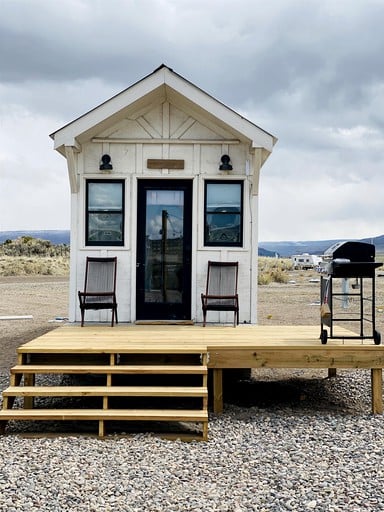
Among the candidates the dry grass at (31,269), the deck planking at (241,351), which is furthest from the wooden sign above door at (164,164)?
the dry grass at (31,269)

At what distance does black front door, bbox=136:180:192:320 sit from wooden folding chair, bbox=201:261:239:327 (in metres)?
0.34

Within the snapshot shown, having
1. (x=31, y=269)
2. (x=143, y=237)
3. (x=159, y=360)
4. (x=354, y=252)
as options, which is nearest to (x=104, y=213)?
(x=143, y=237)

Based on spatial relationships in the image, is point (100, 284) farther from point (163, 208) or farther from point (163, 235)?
point (163, 208)

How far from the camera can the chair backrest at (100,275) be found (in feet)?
28.0

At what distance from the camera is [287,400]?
7191 mm

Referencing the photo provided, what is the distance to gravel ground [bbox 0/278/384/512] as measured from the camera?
4.07 metres

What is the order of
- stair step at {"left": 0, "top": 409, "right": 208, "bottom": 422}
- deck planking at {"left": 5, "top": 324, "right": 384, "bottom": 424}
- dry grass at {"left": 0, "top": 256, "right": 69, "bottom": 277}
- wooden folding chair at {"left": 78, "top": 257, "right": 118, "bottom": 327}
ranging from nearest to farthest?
1. stair step at {"left": 0, "top": 409, "right": 208, "bottom": 422}
2. deck planking at {"left": 5, "top": 324, "right": 384, "bottom": 424}
3. wooden folding chair at {"left": 78, "top": 257, "right": 118, "bottom": 327}
4. dry grass at {"left": 0, "top": 256, "right": 69, "bottom": 277}

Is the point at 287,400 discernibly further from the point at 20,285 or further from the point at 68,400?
the point at 20,285

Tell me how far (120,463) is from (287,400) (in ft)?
9.48

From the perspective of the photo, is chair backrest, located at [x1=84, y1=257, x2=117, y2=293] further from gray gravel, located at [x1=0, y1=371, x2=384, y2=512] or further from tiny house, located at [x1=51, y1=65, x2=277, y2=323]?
gray gravel, located at [x1=0, y1=371, x2=384, y2=512]

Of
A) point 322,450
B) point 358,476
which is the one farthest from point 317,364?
point 358,476

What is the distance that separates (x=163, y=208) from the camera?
874 cm

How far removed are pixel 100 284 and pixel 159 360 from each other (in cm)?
234

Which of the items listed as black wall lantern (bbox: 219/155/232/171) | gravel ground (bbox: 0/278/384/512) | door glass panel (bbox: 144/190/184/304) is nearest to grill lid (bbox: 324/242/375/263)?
gravel ground (bbox: 0/278/384/512)
